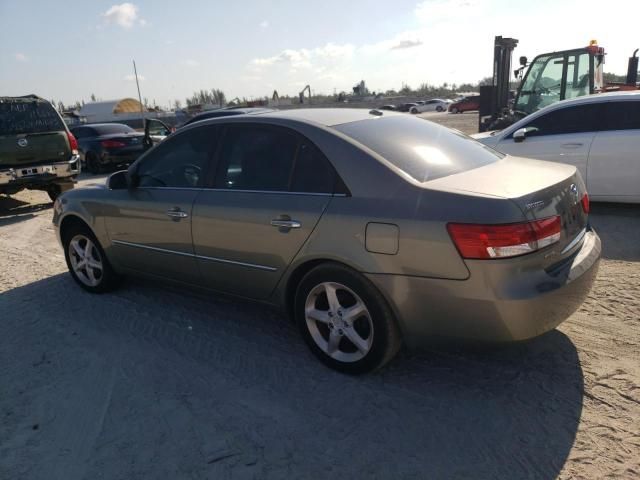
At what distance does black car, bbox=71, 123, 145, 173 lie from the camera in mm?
13516

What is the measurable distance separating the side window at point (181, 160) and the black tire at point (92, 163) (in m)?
10.7

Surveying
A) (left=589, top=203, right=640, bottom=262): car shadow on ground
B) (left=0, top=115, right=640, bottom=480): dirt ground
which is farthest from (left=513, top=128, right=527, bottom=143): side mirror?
(left=0, top=115, right=640, bottom=480): dirt ground

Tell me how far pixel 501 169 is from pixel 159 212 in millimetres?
2589

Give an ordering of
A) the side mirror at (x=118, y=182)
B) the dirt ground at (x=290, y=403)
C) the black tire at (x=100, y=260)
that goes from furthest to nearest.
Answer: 1. the black tire at (x=100, y=260)
2. the side mirror at (x=118, y=182)
3. the dirt ground at (x=290, y=403)

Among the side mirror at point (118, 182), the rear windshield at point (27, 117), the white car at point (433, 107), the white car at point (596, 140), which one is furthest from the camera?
the white car at point (433, 107)

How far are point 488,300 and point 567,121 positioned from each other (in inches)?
204

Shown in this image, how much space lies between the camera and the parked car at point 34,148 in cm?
863

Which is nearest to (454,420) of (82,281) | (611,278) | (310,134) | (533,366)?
(533,366)

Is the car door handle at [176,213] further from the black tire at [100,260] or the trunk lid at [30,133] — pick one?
the trunk lid at [30,133]

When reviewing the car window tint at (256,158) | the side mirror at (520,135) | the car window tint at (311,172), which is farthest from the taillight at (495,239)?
the side mirror at (520,135)

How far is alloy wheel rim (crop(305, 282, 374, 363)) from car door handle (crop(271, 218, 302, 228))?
0.40 m

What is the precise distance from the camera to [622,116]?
6359 mm

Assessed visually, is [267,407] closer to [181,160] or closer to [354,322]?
[354,322]

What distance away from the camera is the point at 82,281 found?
194 inches
